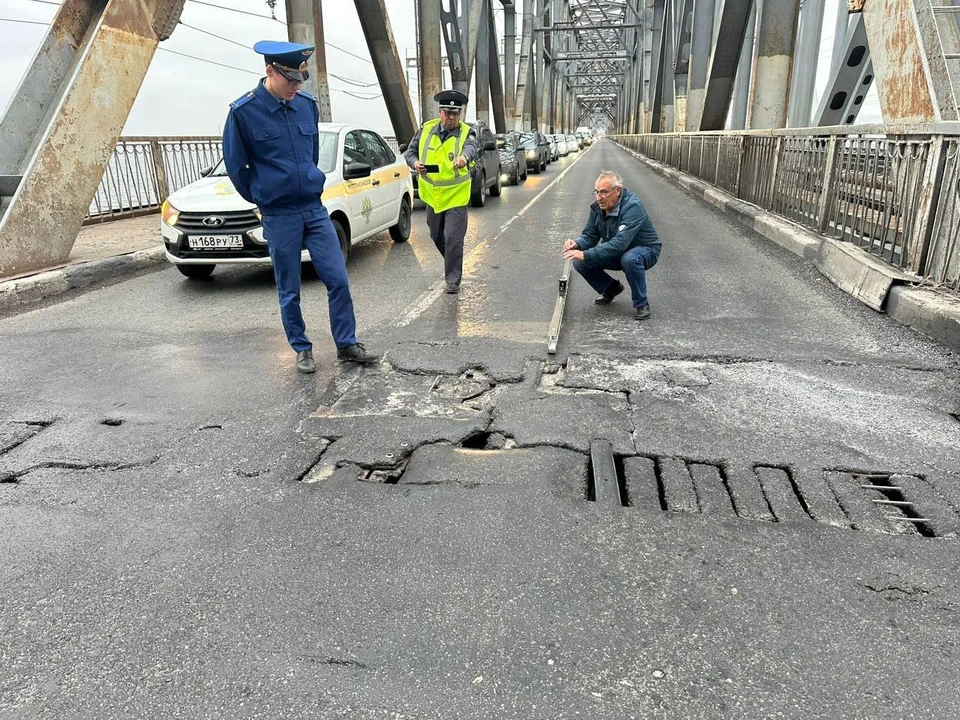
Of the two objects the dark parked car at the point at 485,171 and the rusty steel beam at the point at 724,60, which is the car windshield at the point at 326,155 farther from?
the rusty steel beam at the point at 724,60

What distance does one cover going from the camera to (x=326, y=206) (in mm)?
7223

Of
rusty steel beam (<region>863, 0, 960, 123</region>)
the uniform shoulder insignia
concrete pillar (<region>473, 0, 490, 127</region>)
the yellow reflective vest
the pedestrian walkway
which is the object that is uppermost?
concrete pillar (<region>473, 0, 490, 127</region>)

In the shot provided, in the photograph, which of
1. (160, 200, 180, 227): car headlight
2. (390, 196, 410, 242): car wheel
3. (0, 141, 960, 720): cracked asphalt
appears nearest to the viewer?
(0, 141, 960, 720): cracked asphalt

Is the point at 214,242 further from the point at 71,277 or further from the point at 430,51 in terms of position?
the point at 430,51

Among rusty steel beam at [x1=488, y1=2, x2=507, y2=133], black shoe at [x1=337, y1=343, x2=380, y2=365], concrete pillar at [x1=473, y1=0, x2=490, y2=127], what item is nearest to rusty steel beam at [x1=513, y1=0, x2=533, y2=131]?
rusty steel beam at [x1=488, y1=2, x2=507, y2=133]

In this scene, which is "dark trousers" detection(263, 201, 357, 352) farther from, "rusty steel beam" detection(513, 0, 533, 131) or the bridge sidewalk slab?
"rusty steel beam" detection(513, 0, 533, 131)

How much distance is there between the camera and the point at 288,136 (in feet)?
14.3

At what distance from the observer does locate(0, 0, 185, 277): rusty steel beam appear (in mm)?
7125

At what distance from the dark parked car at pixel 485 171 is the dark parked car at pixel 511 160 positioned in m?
3.63

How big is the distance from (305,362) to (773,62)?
40.0ft

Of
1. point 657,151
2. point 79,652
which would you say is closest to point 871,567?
point 79,652

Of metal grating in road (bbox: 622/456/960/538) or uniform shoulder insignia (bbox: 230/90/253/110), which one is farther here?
uniform shoulder insignia (bbox: 230/90/253/110)

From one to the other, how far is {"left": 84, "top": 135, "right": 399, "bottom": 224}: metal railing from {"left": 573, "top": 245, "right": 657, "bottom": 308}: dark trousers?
19.7 feet

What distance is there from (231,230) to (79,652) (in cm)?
544
